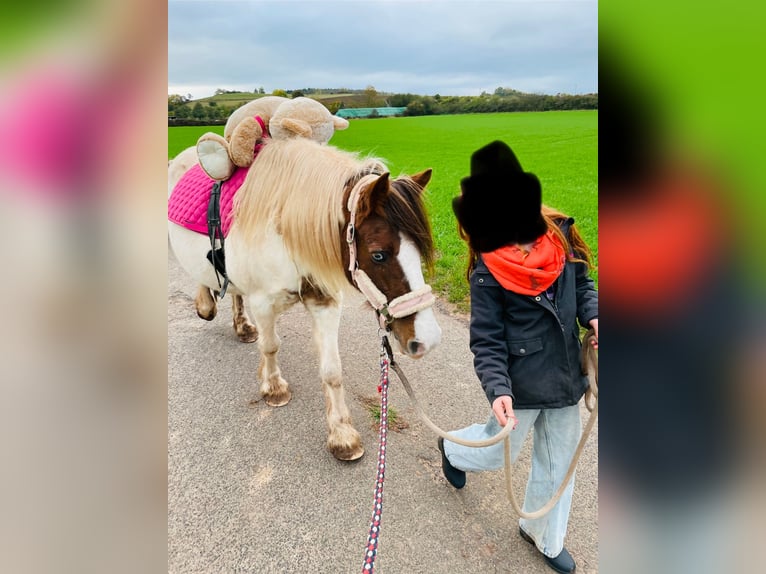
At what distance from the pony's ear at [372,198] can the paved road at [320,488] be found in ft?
2.22

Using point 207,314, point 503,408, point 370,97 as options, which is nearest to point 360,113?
point 370,97

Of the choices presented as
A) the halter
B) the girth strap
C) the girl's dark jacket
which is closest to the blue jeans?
the girl's dark jacket

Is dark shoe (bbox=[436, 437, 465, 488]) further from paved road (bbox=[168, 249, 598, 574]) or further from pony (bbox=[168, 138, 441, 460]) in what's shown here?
pony (bbox=[168, 138, 441, 460])

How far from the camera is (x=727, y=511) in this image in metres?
0.57

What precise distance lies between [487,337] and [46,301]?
1.49 meters

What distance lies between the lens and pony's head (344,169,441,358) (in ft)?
6.48

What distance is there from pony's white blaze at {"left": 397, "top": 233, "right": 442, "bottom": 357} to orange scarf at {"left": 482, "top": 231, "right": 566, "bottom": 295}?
419mm

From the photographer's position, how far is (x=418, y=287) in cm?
196

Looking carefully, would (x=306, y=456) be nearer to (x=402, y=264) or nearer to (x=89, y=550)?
(x=402, y=264)

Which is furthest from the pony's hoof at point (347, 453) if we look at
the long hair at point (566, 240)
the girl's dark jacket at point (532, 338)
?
the long hair at point (566, 240)

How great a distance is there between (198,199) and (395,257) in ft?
5.51

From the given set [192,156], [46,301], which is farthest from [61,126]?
[192,156]

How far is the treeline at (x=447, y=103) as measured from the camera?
3.13ft

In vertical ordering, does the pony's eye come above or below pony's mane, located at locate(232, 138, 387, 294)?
below
